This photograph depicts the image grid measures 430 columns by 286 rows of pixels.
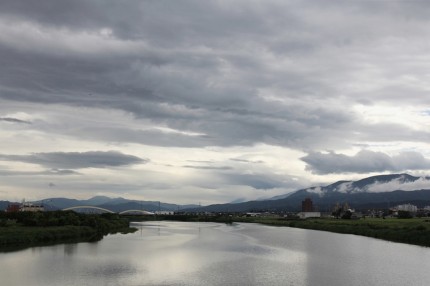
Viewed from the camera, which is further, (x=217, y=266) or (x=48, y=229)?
(x=48, y=229)

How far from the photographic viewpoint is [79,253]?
42156 mm

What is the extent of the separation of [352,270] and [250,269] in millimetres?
7131

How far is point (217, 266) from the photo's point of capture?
33938mm

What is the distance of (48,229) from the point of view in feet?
197

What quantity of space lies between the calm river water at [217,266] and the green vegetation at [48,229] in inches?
229

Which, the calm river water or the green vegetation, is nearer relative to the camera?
the calm river water

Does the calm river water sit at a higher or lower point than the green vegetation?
lower

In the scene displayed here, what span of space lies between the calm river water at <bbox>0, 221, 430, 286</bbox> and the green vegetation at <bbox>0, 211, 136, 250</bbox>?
5.82m

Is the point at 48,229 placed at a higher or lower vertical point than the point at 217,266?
higher

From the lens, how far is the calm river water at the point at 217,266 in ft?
91.9

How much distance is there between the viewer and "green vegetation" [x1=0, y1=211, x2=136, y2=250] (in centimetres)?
5112

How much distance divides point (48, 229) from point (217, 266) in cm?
3400

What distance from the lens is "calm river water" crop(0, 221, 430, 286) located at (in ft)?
91.9

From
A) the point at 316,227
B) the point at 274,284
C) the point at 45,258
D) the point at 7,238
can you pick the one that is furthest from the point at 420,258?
the point at 316,227
